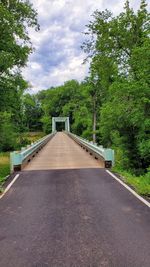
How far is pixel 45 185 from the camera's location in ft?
36.7

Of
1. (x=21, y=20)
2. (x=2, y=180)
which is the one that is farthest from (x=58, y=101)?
(x=2, y=180)

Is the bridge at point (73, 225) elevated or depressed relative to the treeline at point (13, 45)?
depressed

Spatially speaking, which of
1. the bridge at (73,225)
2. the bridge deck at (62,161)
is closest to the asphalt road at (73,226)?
the bridge at (73,225)

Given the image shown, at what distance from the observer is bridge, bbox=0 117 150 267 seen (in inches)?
193

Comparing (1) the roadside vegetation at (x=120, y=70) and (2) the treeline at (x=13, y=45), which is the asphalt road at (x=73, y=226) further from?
(2) the treeline at (x=13, y=45)

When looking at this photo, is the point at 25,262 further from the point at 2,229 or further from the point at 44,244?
the point at 2,229

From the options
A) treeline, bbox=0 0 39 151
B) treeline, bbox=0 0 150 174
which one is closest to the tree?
treeline, bbox=0 0 150 174

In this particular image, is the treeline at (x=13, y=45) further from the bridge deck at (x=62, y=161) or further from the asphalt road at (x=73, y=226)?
the asphalt road at (x=73, y=226)

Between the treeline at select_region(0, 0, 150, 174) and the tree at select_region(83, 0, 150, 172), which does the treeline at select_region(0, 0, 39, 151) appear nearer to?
the treeline at select_region(0, 0, 150, 174)

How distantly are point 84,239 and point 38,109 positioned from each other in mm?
133293

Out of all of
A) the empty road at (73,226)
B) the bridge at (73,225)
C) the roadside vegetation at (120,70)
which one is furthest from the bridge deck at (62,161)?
the empty road at (73,226)

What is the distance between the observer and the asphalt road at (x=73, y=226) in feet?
16.1

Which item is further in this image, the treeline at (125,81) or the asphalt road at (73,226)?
the treeline at (125,81)

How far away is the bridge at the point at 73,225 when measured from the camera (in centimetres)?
491
